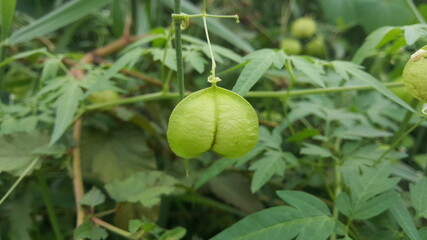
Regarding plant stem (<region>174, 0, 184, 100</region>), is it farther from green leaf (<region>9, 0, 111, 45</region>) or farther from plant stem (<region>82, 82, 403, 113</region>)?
green leaf (<region>9, 0, 111, 45</region>)

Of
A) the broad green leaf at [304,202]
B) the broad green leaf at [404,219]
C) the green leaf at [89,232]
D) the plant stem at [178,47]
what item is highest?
the plant stem at [178,47]

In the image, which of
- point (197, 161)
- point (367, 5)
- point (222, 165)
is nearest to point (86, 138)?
point (197, 161)

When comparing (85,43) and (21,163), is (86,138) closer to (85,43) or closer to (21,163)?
(21,163)

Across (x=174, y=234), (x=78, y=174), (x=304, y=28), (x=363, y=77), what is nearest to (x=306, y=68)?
(x=363, y=77)

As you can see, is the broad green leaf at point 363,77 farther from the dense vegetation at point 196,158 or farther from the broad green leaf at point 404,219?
the broad green leaf at point 404,219

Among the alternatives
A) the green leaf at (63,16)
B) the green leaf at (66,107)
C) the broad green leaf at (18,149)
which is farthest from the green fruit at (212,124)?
the green leaf at (63,16)

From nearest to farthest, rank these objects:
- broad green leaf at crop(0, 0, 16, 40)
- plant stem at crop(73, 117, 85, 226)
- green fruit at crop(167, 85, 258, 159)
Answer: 1. green fruit at crop(167, 85, 258, 159)
2. plant stem at crop(73, 117, 85, 226)
3. broad green leaf at crop(0, 0, 16, 40)

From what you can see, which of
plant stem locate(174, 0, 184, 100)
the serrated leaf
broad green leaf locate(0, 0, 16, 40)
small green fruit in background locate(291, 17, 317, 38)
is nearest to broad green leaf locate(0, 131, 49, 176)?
broad green leaf locate(0, 0, 16, 40)
